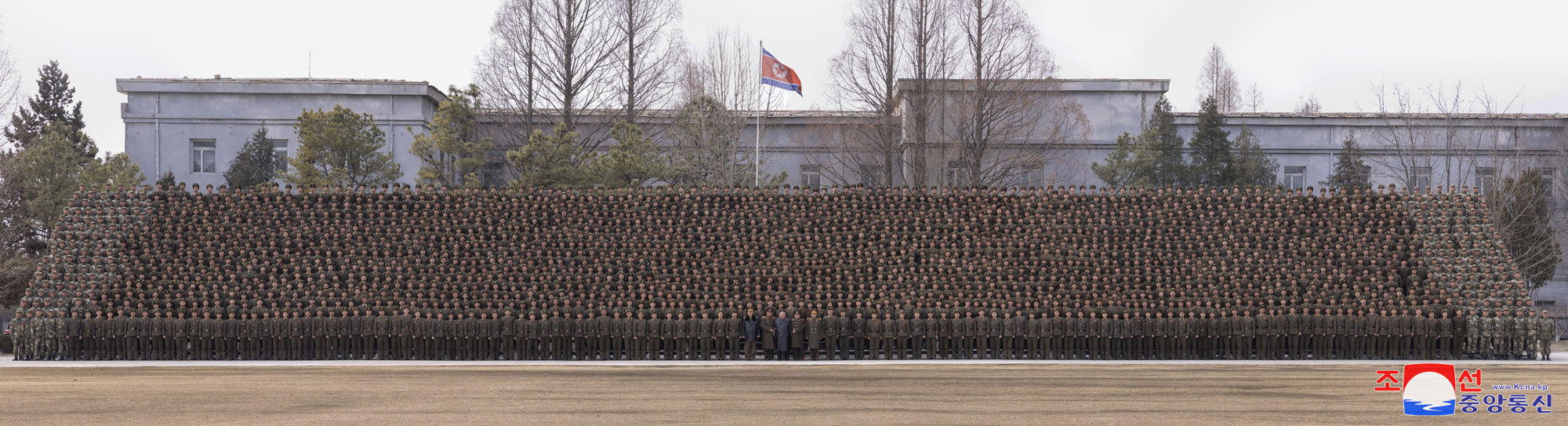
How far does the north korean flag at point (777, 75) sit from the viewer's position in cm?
2964

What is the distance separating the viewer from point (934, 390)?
16.1 metres

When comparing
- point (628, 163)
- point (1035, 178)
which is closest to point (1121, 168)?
point (1035, 178)

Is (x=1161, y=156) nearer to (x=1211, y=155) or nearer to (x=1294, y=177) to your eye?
(x=1211, y=155)

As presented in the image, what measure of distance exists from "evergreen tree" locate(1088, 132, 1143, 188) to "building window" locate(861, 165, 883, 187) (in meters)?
6.42

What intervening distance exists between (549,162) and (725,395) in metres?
18.2

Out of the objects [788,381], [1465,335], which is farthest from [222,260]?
[1465,335]

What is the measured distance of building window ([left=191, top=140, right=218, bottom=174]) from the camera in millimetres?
36781

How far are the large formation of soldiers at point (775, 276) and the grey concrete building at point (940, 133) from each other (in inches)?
313

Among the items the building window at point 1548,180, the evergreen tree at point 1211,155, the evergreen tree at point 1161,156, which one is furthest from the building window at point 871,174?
the building window at point 1548,180

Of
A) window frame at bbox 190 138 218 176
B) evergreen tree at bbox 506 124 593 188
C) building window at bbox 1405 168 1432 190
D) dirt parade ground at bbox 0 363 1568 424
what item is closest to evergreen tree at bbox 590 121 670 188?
evergreen tree at bbox 506 124 593 188

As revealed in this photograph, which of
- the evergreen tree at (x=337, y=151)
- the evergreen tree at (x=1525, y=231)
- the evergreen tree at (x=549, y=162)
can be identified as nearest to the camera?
the evergreen tree at (x=337, y=151)

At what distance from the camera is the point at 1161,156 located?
35312 millimetres

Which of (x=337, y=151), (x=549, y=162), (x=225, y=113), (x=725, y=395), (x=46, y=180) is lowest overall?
(x=725, y=395)

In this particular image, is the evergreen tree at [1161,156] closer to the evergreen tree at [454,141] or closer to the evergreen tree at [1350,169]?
the evergreen tree at [1350,169]
